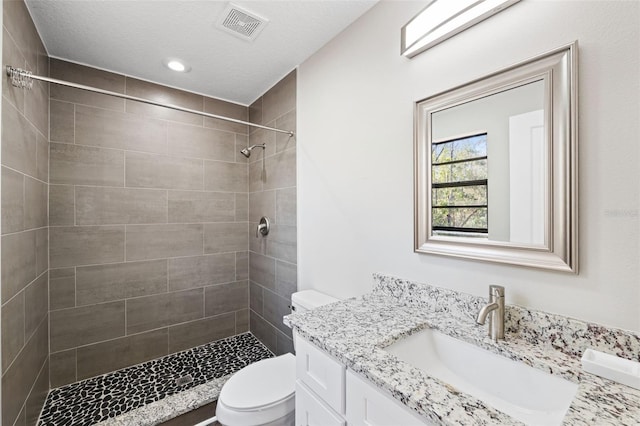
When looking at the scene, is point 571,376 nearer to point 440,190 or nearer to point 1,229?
point 440,190

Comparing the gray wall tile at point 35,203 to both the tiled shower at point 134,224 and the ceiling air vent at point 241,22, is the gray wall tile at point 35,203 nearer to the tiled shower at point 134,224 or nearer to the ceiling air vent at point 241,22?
the tiled shower at point 134,224

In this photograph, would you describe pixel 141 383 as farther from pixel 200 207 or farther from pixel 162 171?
pixel 162 171

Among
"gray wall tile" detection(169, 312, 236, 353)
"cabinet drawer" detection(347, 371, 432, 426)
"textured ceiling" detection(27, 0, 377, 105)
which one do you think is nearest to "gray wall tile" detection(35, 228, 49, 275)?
"gray wall tile" detection(169, 312, 236, 353)

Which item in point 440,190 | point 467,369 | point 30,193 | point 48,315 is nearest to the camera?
point 467,369

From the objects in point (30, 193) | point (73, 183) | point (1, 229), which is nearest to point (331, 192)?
point (1, 229)

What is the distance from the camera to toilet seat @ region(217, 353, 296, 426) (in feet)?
4.33

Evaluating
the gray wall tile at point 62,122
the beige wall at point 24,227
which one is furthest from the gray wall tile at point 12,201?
the gray wall tile at point 62,122

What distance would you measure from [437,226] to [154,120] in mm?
2404

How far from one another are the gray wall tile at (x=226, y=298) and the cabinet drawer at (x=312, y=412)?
178 cm

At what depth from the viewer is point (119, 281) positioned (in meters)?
2.23

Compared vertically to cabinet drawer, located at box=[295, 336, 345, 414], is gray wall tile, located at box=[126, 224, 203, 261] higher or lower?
higher

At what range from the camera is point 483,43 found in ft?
3.62

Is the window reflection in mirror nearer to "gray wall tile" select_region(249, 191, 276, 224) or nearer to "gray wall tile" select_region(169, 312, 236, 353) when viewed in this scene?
"gray wall tile" select_region(249, 191, 276, 224)

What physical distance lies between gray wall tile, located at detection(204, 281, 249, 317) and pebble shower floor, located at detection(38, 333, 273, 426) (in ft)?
1.02
